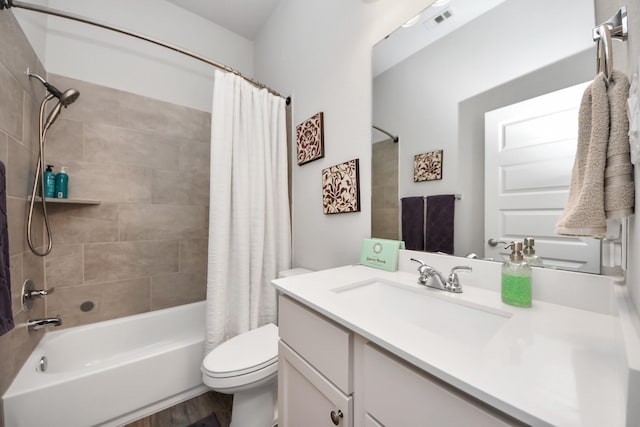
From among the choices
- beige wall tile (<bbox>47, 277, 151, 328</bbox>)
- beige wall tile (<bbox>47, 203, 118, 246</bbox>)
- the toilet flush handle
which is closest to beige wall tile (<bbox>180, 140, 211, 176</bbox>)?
beige wall tile (<bbox>47, 203, 118, 246</bbox>)

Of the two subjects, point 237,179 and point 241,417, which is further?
point 237,179

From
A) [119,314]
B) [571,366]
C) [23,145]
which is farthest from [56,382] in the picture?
[571,366]

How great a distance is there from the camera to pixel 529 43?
78cm

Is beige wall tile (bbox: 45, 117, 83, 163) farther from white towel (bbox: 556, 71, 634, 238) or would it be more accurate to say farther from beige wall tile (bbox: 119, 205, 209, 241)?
white towel (bbox: 556, 71, 634, 238)

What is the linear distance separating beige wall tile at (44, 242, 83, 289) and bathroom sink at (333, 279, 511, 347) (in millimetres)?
1793

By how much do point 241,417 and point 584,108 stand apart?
5.43 feet

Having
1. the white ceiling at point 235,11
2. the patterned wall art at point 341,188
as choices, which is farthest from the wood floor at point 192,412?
the white ceiling at point 235,11

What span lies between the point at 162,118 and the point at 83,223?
3.01ft

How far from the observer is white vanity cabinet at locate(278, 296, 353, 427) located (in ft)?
2.15

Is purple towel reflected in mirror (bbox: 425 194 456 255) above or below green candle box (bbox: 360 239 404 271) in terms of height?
above

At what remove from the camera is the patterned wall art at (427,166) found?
A: 1036 millimetres

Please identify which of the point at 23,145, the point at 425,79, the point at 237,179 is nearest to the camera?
the point at 425,79

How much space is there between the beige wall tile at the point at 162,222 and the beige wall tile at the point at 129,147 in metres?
0.33

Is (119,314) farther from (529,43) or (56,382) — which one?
(529,43)
